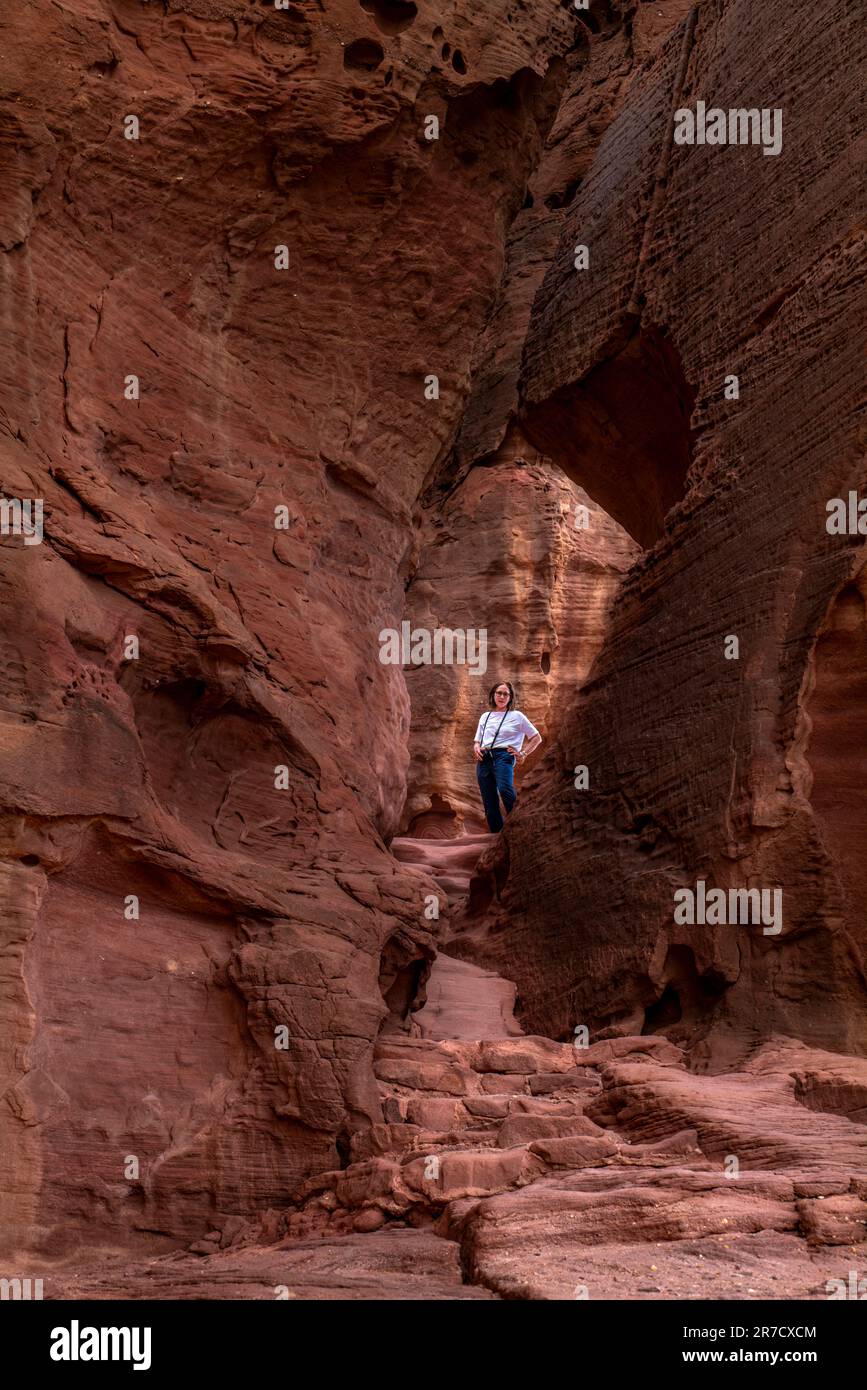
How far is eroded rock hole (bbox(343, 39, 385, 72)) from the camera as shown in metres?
10.6

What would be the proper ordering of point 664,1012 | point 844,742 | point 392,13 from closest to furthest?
point 844,742 < point 664,1012 < point 392,13

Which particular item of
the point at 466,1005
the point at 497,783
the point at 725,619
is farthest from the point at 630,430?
the point at 466,1005

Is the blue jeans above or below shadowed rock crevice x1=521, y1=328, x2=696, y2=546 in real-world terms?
below

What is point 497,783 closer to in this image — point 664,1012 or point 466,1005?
point 466,1005

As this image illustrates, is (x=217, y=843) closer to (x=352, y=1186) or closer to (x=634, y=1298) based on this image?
(x=352, y=1186)

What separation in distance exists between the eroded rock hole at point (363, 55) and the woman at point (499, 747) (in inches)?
233

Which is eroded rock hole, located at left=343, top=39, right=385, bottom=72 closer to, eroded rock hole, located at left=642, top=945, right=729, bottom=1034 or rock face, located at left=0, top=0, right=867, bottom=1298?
rock face, located at left=0, top=0, right=867, bottom=1298

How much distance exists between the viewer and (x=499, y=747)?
14.5 meters

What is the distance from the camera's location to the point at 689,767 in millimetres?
10344

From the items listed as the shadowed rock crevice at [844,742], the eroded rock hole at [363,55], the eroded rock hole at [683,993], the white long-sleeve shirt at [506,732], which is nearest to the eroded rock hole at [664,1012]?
the eroded rock hole at [683,993]

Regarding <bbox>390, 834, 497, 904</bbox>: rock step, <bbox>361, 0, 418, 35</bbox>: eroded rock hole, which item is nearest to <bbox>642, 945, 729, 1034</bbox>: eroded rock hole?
<bbox>390, 834, 497, 904</bbox>: rock step

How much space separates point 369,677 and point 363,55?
176 inches

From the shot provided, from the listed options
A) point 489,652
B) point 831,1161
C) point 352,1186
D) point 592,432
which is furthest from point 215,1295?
point 489,652

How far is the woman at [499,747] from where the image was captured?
1454cm
